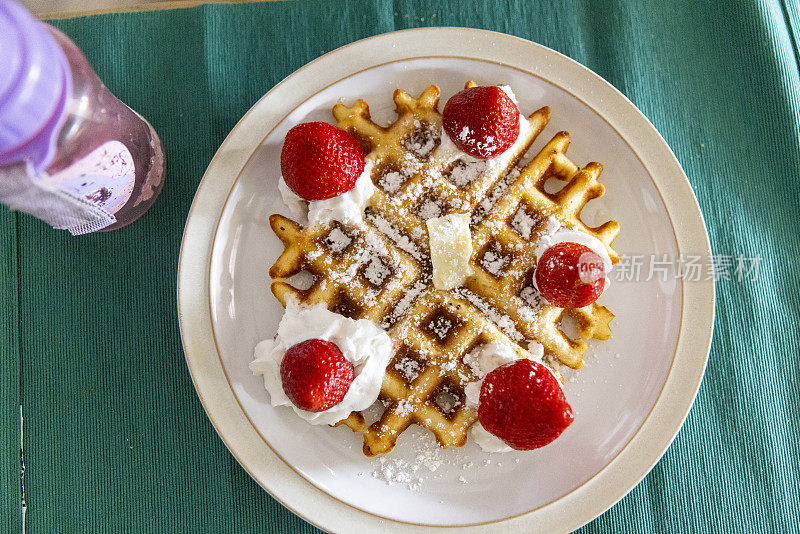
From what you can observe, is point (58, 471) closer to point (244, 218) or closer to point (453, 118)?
point (244, 218)

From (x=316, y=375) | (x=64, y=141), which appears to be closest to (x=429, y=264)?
(x=316, y=375)

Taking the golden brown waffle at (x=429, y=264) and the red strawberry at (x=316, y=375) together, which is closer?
the red strawberry at (x=316, y=375)

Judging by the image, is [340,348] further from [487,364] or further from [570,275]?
[570,275]

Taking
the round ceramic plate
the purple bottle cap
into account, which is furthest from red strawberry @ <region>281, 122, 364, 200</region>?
the purple bottle cap

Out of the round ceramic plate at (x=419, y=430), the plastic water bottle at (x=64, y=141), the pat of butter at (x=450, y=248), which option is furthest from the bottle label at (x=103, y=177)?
the pat of butter at (x=450, y=248)

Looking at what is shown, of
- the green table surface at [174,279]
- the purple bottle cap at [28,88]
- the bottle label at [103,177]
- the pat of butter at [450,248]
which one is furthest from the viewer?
the green table surface at [174,279]

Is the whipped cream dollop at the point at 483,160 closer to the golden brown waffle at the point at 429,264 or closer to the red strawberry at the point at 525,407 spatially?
the golden brown waffle at the point at 429,264
